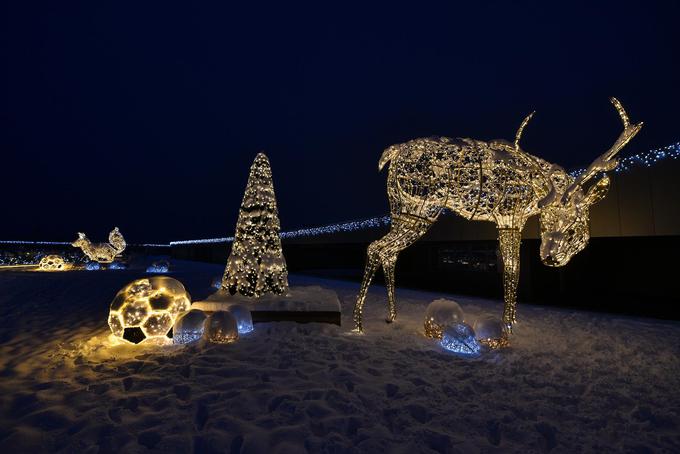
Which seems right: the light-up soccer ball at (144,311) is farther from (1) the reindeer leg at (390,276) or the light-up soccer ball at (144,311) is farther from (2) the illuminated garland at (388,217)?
(2) the illuminated garland at (388,217)

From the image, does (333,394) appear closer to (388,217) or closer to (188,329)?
(188,329)

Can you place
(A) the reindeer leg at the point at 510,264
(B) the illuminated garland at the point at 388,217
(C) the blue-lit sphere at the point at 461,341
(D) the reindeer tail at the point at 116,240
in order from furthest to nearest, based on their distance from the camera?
(D) the reindeer tail at the point at 116,240 → (B) the illuminated garland at the point at 388,217 → (A) the reindeer leg at the point at 510,264 → (C) the blue-lit sphere at the point at 461,341

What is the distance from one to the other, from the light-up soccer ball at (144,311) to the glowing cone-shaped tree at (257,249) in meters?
1.62

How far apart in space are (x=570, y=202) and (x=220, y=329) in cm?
501

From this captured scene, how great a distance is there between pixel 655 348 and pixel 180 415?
6.29m

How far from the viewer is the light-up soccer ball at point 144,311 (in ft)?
15.2

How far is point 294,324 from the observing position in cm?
561

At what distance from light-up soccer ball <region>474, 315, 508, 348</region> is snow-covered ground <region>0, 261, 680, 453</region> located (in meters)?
0.19

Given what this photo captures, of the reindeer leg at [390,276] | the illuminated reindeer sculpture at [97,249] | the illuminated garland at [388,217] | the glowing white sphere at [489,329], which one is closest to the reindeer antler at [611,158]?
the glowing white sphere at [489,329]

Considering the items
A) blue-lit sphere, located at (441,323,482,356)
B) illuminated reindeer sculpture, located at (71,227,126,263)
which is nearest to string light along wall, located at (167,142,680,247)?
blue-lit sphere, located at (441,323,482,356)

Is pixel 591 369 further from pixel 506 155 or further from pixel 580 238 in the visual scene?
pixel 506 155

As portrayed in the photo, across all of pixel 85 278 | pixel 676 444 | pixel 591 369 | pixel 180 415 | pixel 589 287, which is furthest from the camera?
pixel 589 287

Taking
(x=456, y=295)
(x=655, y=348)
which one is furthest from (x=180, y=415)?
(x=456, y=295)

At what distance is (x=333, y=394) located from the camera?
10.3ft
